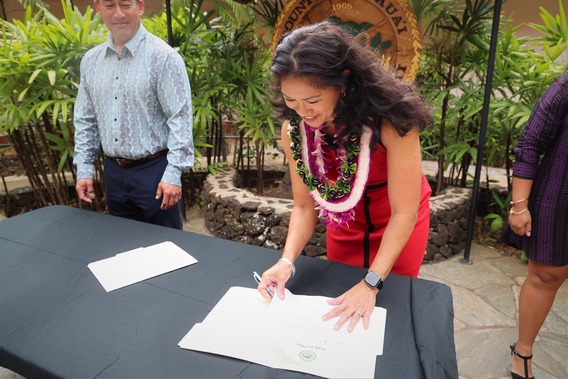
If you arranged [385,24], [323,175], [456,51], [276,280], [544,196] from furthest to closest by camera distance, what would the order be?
1. [456,51]
2. [385,24]
3. [544,196]
4. [323,175]
5. [276,280]

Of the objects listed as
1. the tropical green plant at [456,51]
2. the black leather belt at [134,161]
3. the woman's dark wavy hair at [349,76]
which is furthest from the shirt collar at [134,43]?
the tropical green plant at [456,51]

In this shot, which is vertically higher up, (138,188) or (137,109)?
(137,109)

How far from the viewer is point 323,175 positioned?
49.8 inches

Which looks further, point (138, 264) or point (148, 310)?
point (138, 264)

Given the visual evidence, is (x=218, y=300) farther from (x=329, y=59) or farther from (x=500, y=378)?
(x=500, y=378)

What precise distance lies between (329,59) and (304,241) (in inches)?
21.7

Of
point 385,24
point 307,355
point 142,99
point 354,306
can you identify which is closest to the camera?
point 307,355

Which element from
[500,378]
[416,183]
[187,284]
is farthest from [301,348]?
[500,378]

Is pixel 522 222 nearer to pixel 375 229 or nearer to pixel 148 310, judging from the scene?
pixel 375 229

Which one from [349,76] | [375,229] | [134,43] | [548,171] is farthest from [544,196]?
[134,43]

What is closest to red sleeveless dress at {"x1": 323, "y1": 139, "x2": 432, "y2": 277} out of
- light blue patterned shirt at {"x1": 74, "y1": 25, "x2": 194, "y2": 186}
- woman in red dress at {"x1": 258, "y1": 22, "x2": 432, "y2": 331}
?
woman in red dress at {"x1": 258, "y1": 22, "x2": 432, "y2": 331}

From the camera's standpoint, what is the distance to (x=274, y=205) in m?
2.85

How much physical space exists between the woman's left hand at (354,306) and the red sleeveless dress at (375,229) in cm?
37

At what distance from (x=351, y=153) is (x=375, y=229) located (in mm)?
312
